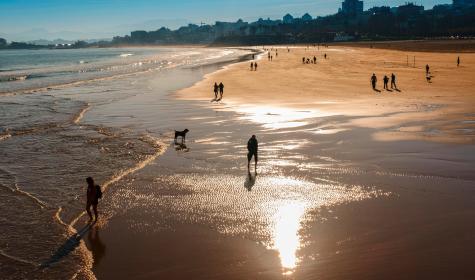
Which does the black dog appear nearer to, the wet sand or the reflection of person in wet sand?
the wet sand

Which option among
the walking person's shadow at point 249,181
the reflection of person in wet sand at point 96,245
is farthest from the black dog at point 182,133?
the reflection of person in wet sand at point 96,245

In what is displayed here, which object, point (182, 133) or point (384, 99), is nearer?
point (182, 133)

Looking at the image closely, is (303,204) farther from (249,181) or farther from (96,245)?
(96,245)

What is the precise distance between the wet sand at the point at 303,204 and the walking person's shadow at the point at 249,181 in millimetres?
68

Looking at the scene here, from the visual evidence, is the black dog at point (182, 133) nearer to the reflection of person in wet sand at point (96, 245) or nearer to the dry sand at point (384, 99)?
the dry sand at point (384, 99)

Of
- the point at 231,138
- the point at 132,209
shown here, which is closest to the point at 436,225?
the point at 132,209

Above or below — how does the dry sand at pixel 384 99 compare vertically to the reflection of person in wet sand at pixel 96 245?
above

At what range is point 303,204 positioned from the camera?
41.8 feet

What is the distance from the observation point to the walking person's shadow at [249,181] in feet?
48.1

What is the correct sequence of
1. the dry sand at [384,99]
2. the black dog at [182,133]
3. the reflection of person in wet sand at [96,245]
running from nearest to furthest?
the reflection of person in wet sand at [96,245] → the black dog at [182,133] → the dry sand at [384,99]

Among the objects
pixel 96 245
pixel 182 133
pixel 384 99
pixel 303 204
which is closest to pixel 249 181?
pixel 303 204

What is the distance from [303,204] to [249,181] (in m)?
2.83

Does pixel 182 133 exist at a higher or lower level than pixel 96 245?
higher

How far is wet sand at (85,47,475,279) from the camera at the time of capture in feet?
31.3
